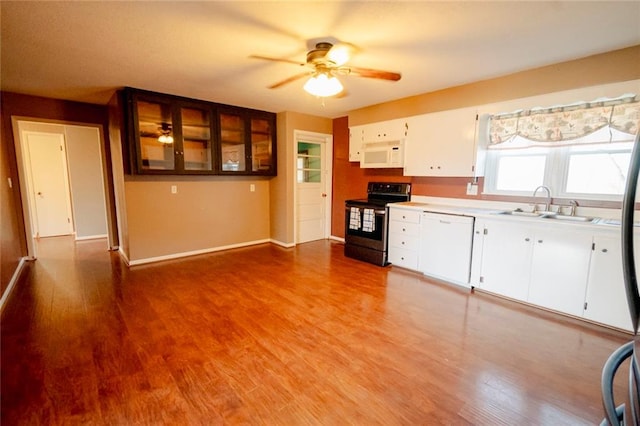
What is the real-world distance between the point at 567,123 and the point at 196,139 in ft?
15.0

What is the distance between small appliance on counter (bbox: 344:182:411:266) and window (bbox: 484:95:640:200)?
130 cm

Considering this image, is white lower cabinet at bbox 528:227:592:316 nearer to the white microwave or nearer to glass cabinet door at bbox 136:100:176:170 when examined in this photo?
the white microwave

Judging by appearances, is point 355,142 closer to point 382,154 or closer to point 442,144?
point 382,154

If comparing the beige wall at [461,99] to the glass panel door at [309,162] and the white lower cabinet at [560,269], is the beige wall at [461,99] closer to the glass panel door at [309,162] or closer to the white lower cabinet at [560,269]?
the glass panel door at [309,162]

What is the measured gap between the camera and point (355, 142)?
4.79 metres

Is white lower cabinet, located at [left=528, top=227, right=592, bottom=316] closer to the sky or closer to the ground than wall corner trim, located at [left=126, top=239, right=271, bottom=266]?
closer to the sky

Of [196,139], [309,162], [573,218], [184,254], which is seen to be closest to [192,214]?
[184,254]

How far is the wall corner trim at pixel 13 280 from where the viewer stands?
2.88 metres

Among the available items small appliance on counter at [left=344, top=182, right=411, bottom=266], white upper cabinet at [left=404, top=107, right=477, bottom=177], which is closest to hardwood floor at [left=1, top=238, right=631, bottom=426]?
small appliance on counter at [left=344, top=182, right=411, bottom=266]

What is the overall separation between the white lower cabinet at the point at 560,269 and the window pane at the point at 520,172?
746 millimetres

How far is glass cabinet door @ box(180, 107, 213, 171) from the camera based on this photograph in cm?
418

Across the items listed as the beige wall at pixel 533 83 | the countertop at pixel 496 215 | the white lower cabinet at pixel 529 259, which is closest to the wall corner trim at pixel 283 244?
the countertop at pixel 496 215

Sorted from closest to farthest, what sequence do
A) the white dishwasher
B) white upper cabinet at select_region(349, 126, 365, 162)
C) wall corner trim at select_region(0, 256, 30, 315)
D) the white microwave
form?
wall corner trim at select_region(0, 256, 30, 315), the white dishwasher, the white microwave, white upper cabinet at select_region(349, 126, 365, 162)

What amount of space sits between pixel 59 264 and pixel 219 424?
13.6 ft
